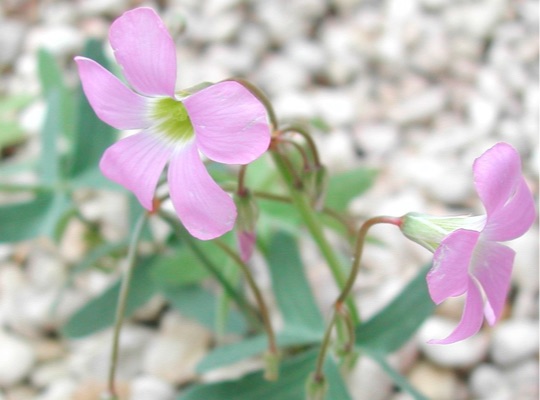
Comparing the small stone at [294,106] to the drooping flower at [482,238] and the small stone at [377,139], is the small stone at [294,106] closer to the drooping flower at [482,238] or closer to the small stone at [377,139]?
the small stone at [377,139]

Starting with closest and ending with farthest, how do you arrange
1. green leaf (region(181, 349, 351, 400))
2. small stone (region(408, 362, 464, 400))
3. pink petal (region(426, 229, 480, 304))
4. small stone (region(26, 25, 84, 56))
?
pink petal (region(426, 229, 480, 304)) → green leaf (region(181, 349, 351, 400)) → small stone (region(408, 362, 464, 400)) → small stone (region(26, 25, 84, 56))

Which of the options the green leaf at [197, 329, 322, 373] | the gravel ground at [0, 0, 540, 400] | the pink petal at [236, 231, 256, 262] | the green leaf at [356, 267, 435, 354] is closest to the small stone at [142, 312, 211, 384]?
the gravel ground at [0, 0, 540, 400]

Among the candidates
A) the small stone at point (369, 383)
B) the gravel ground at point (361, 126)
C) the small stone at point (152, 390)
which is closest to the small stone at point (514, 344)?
the gravel ground at point (361, 126)

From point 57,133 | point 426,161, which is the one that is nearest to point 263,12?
point 426,161

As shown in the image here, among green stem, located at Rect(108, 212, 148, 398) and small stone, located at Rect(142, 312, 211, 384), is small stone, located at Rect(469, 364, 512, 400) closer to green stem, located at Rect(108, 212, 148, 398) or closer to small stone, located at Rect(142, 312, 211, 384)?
small stone, located at Rect(142, 312, 211, 384)

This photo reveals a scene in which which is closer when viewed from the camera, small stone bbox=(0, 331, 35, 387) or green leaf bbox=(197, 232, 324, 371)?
green leaf bbox=(197, 232, 324, 371)

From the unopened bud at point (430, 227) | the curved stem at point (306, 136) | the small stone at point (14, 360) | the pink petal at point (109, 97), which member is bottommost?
the small stone at point (14, 360)

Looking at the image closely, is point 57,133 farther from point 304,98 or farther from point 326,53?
point 326,53
